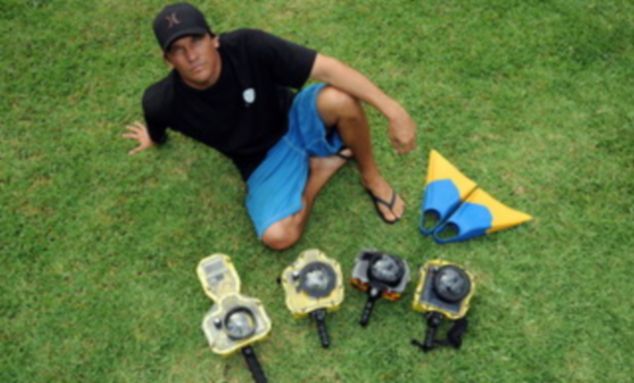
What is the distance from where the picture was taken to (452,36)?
427 centimetres

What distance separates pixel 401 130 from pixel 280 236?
95 centimetres

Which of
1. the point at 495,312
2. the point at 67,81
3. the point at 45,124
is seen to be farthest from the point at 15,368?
the point at 495,312

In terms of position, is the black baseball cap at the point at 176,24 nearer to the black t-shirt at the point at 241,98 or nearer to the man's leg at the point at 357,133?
the black t-shirt at the point at 241,98

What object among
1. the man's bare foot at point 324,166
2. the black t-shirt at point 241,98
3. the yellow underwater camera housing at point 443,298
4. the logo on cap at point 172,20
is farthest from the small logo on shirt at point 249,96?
the yellow underwater camera housing at point 443,298

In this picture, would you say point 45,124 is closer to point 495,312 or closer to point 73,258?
point 73,258

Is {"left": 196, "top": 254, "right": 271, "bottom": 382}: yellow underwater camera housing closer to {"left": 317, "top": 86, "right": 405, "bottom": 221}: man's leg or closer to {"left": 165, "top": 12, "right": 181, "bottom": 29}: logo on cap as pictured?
{"left": 317, "top": 86, "right": 405, "bottom": 221}: man's leg

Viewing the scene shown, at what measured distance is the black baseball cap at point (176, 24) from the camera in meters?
2.70

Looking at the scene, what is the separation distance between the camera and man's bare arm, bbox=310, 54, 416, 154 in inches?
117

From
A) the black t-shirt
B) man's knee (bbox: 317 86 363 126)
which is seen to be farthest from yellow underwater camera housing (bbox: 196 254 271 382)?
man's knee (bbox: 317 86 363 126)

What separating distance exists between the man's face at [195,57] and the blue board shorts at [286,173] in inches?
25.4

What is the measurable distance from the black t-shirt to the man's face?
0.38 feet

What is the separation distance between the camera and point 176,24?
2703mm

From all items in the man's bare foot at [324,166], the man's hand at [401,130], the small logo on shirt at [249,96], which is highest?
the small logo on shirt at [249,96]

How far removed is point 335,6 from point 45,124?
7.23ft
